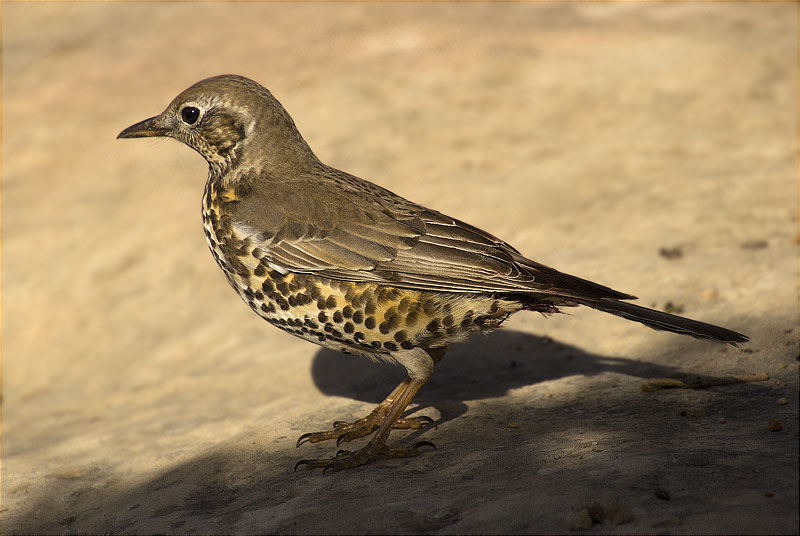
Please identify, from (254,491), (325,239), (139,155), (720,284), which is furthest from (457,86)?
(254,491)

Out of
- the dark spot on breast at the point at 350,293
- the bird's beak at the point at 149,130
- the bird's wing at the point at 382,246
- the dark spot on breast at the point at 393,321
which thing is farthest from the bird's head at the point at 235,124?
the dark spot on breast at the point at 393,321

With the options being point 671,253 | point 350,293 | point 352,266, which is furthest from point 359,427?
point 671,253

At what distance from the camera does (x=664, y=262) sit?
22.4 feet

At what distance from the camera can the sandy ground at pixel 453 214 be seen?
4.04 metres

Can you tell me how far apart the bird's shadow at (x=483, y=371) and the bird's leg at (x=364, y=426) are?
191 mm

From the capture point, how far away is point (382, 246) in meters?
4.72

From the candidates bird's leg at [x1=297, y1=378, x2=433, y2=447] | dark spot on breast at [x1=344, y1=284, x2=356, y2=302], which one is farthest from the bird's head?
bird's leg at [x1=297, y1=378, x2=433, y2=447]

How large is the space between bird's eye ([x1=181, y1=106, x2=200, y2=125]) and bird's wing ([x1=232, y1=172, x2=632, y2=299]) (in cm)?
63

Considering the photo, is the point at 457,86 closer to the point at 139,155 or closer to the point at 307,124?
the point at 307,124

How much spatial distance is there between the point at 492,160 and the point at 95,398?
180 inches

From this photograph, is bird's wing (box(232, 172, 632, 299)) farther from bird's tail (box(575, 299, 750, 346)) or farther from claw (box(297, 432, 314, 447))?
claw (box(297, 432, 314, 447))

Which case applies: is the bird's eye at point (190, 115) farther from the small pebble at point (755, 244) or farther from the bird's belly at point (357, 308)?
the small pebble at point (755, 244)

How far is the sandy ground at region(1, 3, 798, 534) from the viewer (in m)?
4.04

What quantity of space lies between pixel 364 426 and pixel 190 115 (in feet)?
6.83
